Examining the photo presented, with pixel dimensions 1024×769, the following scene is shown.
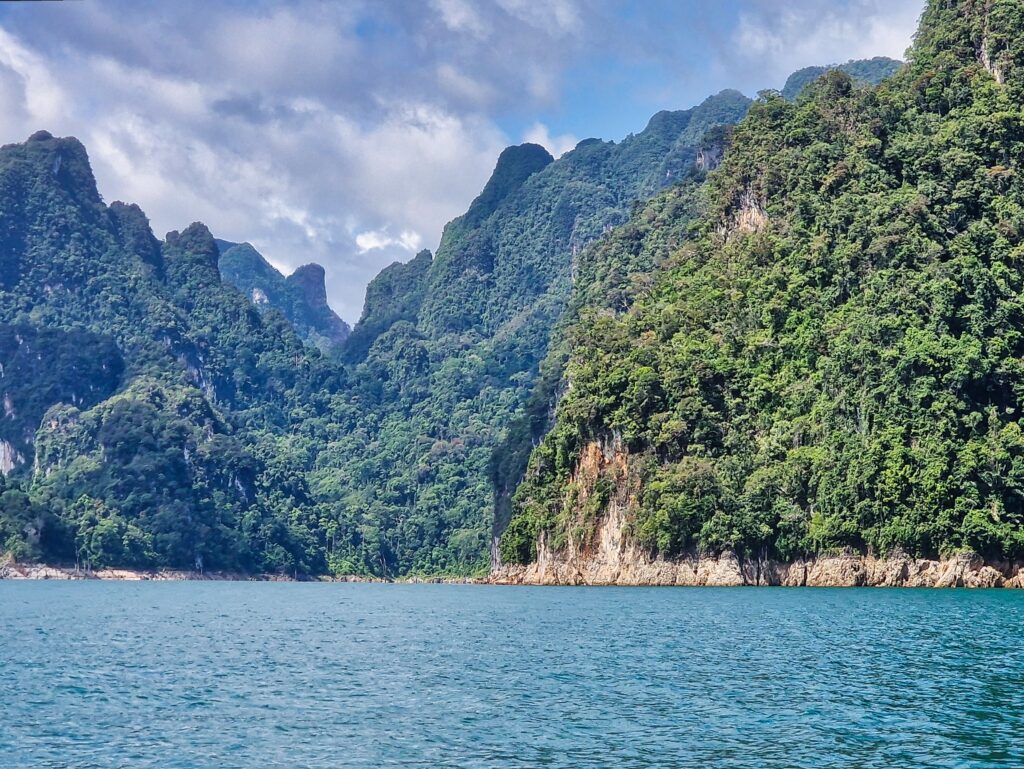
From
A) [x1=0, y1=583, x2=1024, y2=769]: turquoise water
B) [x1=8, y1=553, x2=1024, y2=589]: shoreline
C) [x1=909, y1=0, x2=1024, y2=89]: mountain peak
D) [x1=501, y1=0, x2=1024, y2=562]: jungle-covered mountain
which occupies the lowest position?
[x1=0, y1=583, x2=1024, y2=769]: turquoise water

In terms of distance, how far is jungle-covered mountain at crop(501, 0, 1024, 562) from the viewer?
77125 mm

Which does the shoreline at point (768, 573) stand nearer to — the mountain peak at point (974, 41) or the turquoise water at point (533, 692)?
the turquoise water at point (533, 692)

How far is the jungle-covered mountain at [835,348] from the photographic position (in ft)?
253

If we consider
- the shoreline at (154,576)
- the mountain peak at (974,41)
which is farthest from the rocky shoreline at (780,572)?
the shoreline at (154,576)

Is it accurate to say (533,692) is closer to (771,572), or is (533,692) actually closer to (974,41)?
(771,572)

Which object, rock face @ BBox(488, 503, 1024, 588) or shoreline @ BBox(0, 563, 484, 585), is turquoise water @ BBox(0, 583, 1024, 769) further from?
shoreline @ BBox(0, 563, 484, 585)

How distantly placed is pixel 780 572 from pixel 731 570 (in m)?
3.56

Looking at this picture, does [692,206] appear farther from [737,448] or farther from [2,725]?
[2,725]

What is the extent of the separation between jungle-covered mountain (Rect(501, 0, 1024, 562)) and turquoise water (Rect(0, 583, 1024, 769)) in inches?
953

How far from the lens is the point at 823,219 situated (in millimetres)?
100438

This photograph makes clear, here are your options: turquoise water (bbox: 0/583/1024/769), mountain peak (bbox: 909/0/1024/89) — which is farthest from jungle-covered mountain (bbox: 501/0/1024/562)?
turquoise water (bbox: 0/583/1024/769)

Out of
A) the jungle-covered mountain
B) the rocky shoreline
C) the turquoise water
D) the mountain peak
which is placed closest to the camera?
the turquoise water

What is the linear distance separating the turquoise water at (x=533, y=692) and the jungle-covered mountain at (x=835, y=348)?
79.4 ft

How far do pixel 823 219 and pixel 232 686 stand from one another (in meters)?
79.7
